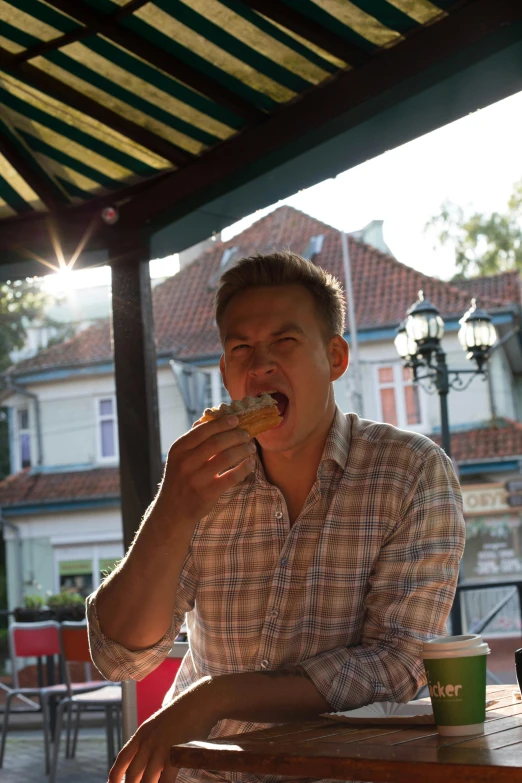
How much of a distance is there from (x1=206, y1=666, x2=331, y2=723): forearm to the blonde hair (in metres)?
0.79

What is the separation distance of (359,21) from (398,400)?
12.1 meters

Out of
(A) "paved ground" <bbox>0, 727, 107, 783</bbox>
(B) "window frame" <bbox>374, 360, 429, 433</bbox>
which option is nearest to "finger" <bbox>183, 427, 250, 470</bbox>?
(A) "paved ground" <bbox>0, 727, 107, 783</bbox>

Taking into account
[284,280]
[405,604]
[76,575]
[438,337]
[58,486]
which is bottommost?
[76,575]

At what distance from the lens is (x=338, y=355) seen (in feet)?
7.32

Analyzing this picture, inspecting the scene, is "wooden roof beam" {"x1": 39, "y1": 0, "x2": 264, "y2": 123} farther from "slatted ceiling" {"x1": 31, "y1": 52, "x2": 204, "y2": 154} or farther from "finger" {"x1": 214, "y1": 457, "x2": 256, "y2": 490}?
"finger" {"x1": 214, "y1": 457, "x2": 256, "y2": 490}

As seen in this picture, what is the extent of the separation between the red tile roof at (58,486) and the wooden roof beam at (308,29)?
1383 centimetres

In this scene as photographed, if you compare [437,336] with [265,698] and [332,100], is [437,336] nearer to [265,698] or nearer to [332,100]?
[332,100]

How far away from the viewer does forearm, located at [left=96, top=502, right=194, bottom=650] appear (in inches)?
70.1

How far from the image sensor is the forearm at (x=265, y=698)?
170cm

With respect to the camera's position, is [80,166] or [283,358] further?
[80,166]

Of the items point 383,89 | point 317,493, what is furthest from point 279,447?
point 383,89

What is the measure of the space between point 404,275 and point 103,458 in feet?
20.5

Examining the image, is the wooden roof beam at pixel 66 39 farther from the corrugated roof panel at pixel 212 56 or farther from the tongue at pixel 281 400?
the tongue at pixel 281 400

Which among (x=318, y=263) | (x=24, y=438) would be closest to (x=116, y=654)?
(x=318, y=263)
